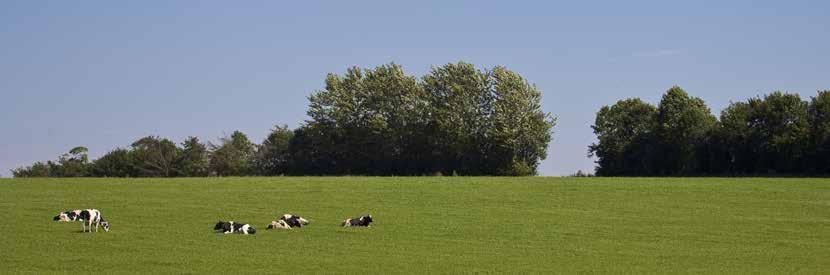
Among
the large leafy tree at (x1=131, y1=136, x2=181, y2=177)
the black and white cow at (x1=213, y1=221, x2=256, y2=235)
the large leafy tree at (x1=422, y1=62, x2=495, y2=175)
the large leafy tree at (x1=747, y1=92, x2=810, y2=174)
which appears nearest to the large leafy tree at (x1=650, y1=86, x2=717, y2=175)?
the large leafy tree at (x1=747, y1=92, x2=810, y2=174)

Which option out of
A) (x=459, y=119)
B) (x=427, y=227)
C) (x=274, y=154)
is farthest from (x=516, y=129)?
(x=427, y=227)

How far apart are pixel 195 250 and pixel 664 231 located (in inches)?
617

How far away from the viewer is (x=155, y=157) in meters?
90.2

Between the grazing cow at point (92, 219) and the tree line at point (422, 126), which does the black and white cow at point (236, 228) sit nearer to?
the grazing cow at point (92, 219)

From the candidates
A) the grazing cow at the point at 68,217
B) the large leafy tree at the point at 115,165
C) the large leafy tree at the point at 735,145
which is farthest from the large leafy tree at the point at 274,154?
the grazing cow at the point at 68,217

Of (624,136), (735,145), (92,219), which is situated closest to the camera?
(92,219)

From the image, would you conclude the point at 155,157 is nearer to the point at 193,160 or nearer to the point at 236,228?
the point at 193,160

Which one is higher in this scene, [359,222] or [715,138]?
[715,138]

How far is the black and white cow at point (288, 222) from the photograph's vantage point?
34.2 meters

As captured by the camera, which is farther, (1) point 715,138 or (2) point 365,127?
(2) point 365,127

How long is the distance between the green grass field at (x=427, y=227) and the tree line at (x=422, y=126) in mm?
26228

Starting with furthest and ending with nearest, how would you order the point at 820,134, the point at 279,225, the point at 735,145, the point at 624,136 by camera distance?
1. the point at 624,136
2. the point at 735,145
3. the point at 820,134
4. the point at 279,225

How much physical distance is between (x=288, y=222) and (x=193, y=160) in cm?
6155

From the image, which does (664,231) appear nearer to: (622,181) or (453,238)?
(453,238)
